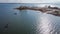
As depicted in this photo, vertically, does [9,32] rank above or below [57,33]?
above

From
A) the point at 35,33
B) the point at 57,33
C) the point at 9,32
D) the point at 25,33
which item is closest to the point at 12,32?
the point at 9,32

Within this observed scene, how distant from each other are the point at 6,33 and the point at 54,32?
948 cm

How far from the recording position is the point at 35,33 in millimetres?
27781

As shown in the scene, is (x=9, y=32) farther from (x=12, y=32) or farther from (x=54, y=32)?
(x=54, y=32)

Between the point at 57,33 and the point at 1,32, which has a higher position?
the point at 1,32

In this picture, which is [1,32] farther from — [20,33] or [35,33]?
[35,33]

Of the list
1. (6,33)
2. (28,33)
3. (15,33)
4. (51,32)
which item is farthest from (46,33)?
(6,33)

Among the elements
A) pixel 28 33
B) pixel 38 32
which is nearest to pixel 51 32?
pixel 38 32

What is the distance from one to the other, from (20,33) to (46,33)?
16.6 ft

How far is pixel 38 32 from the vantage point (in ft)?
93.4

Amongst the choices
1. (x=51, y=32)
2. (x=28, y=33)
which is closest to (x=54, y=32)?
(x=51, y=32)

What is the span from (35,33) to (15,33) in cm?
385

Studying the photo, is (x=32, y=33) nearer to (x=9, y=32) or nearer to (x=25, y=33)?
(x=25, y=33)

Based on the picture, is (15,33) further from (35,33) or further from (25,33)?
(35,33)
